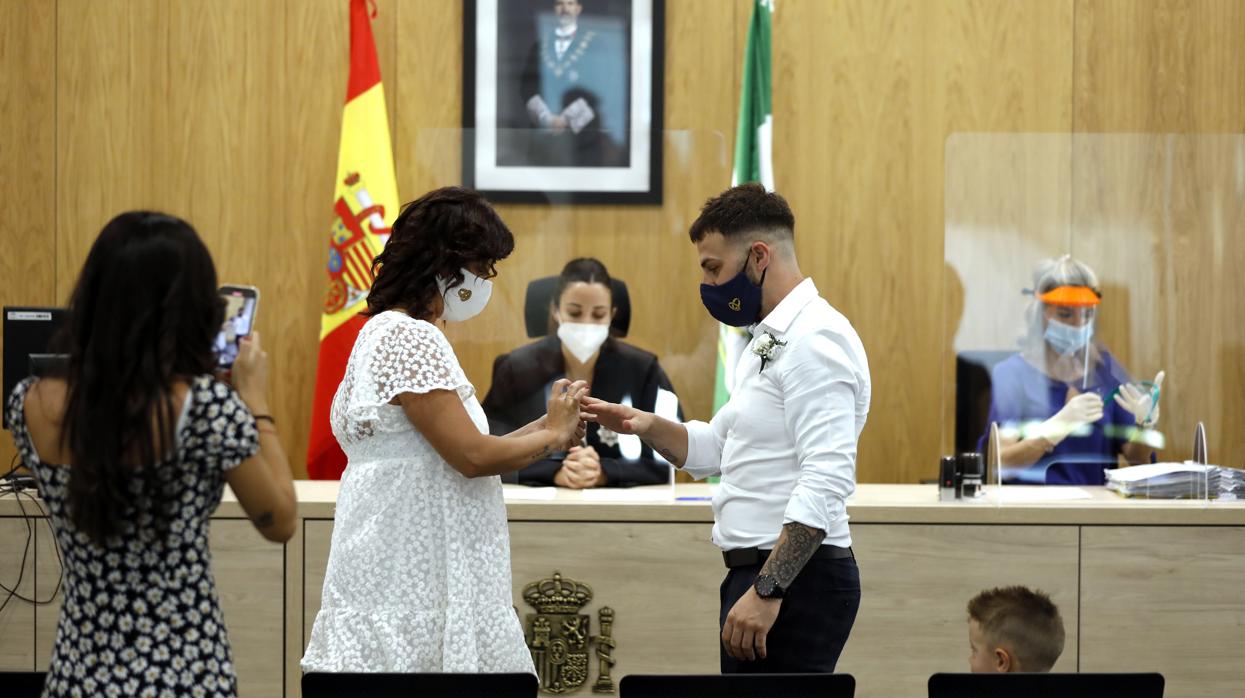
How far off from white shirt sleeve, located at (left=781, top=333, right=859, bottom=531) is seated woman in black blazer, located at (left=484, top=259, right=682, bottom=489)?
1.43 meters

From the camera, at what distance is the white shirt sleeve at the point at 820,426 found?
2.39 metres

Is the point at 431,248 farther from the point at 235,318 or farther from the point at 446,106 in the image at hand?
the point at 446,106

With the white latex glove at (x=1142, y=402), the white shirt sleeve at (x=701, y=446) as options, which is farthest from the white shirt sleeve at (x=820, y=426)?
the white latex glove at (x=1142, y=402)

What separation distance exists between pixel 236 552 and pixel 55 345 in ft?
6.57

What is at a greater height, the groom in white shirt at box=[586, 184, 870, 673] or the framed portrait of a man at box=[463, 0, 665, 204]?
the framed portrait of a man at box=[463, 0, 665, 204]

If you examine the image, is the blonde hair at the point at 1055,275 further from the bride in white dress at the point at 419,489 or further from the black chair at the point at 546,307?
the bride in white dress at the point at 419,489

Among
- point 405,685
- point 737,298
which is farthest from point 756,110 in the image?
point 405,685

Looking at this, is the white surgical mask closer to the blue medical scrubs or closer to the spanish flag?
the blue medical scrubs

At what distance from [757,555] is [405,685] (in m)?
0.83

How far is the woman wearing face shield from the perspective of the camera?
13.1 feet

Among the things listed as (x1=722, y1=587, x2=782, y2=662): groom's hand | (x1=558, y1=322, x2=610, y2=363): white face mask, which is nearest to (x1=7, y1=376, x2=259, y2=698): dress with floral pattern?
(x1=722, y1=587, x2=782, y2=662): groom's hand

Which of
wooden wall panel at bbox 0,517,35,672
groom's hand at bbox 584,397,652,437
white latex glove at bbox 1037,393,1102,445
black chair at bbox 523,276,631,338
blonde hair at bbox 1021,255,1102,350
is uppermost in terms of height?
blonde hair at bbox 1021,255,1102,350

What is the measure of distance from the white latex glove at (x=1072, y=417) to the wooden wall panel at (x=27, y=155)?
383cm

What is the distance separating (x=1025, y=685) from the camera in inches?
82.4
